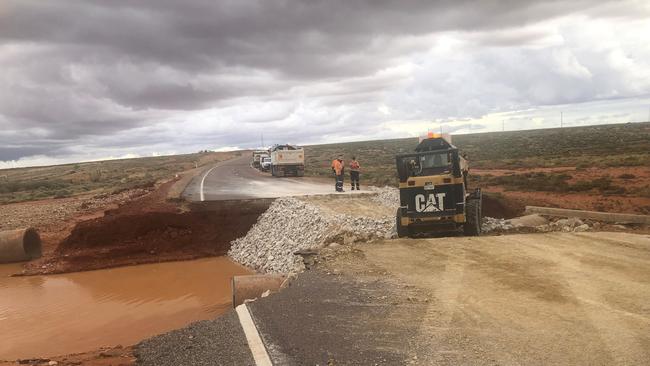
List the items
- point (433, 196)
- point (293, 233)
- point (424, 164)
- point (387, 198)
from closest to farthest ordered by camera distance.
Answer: point (433, 196)
point (424, 164)
point (293, 233)
point (387, 198)

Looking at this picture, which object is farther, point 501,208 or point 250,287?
point 501,208

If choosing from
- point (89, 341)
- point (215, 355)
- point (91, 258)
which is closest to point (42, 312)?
point (89, 341)

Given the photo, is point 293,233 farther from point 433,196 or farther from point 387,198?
point 433,196

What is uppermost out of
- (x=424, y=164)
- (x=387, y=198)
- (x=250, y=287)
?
(x=424, y=164)

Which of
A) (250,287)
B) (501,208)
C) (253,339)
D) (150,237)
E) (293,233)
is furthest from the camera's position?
(501,208)

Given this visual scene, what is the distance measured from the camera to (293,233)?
1798cm

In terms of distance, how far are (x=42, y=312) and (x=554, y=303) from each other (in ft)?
44.2

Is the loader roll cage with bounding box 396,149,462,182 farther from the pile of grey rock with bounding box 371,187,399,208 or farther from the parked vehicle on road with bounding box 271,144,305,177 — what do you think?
the parked vehicle on road with bounding box 271,144,305,177

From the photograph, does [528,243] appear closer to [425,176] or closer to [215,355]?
[425,176]

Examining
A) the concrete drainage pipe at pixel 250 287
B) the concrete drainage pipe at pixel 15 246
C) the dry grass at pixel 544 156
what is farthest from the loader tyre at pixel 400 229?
the concrete drainage pipe at pixel 15 246

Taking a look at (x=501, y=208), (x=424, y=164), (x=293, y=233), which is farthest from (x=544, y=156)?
(x=424, y=164)

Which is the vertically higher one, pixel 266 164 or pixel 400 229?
pixel 266 164

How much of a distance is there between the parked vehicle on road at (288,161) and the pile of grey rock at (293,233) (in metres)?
17.4

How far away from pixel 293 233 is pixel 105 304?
6677 mm
